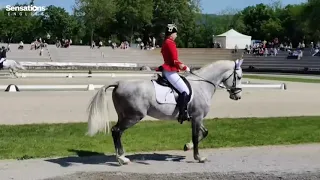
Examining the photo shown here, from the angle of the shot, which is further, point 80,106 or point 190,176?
point 80,106

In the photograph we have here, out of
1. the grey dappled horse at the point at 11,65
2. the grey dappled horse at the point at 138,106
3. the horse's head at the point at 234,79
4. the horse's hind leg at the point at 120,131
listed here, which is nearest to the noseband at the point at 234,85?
the horse's head at the point at 234,79

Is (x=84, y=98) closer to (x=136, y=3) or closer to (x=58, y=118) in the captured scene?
(x=58, y=118)

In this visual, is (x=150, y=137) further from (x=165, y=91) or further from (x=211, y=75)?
(x=165, y=91)

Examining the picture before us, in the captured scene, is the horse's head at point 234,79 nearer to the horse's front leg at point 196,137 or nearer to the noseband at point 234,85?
the noseband at point 234,85

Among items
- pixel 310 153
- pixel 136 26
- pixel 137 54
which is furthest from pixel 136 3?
pixel 310 153

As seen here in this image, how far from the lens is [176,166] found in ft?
33.2

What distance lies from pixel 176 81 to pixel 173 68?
254mm

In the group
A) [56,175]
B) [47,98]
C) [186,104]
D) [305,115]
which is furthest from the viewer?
[47,98]

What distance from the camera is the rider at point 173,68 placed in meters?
10.3

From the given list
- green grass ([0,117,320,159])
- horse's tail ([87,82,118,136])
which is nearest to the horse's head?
green grass ([0,117,320,159])

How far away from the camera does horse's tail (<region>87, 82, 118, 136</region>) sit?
404 inches

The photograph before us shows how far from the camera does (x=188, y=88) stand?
1049cm

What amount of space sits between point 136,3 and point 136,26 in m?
4.64

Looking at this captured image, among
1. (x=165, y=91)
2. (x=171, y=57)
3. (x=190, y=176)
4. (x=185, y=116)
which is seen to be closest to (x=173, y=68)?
(x=171, y=57)
